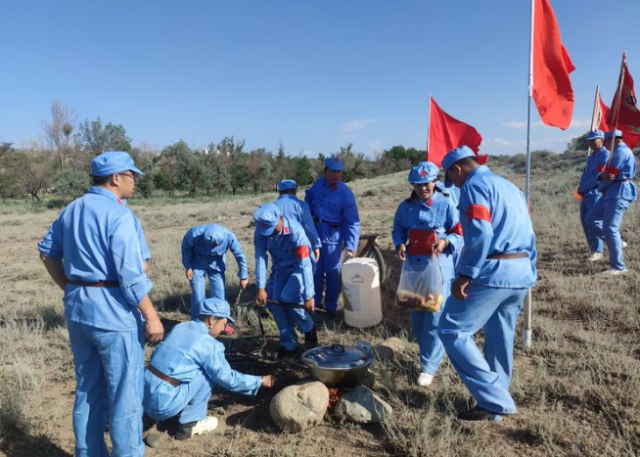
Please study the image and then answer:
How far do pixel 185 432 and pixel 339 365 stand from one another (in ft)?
4.09

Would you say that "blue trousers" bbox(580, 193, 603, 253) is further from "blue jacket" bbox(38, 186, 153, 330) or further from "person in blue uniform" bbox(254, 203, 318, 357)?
"blue jacket" bbox(38, 186, 153, 330)

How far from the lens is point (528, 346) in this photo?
4.57 m

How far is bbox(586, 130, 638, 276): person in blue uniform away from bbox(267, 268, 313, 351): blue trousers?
4593mm

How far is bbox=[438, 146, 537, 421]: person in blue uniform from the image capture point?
310cm

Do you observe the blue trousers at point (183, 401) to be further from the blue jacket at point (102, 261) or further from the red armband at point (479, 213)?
the red armband at point (479, 213)

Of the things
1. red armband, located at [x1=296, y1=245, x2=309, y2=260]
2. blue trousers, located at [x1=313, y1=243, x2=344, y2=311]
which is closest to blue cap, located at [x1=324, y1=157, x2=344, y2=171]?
blue trousers, located at [x1=313, y1=243, x2=344, y2=311]

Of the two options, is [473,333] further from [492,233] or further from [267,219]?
[267,219]

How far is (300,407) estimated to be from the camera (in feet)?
11.3

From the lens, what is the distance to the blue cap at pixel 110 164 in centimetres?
283

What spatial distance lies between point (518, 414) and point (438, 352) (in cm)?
81

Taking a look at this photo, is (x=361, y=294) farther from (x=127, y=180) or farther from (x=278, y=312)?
(x=127, y=180)

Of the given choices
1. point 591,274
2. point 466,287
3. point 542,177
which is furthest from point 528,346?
point 542,177

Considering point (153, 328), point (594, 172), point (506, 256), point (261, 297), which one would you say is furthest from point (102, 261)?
point (594, 172)

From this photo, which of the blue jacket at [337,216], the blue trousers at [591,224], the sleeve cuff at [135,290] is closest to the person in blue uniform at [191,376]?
the sleeve cuff at [135,290]
